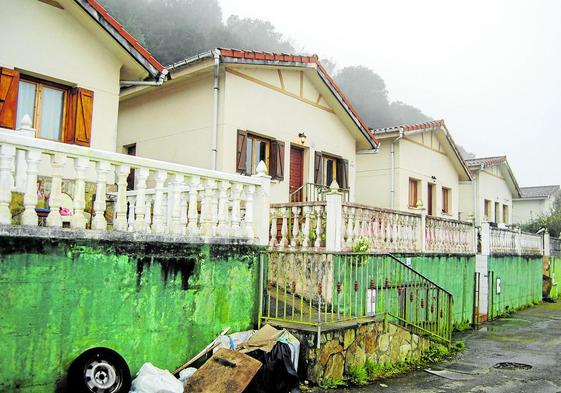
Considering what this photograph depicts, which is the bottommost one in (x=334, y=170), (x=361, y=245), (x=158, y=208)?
(x=361, y=245)

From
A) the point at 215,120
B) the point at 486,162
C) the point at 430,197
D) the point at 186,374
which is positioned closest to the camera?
the point at 186,374

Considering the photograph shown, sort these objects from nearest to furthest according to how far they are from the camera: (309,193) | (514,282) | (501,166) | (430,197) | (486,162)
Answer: (309,193)
(514,282)
(430,197)
(486,162)
(501,166)

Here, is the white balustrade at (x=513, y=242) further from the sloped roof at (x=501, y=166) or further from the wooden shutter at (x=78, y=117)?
the wooden shutter at (x=78, y=117)

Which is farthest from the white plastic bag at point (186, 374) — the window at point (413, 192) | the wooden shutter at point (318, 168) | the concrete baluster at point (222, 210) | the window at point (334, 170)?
the window at point (413, 192)

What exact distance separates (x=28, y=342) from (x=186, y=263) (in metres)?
2.16

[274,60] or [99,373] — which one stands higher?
[274,60]

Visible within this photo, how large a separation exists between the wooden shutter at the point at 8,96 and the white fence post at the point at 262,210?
4094 millimetres

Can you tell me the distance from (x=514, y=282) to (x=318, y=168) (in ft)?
29.4

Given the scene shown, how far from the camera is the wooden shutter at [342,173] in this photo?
15523mm

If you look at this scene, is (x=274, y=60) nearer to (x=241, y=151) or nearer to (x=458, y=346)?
(x=241, y=151)

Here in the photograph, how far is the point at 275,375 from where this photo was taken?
6.49m

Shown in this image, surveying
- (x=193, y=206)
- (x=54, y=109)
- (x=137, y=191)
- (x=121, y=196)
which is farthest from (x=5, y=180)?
(x=54, y=109)

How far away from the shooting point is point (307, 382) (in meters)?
7.08

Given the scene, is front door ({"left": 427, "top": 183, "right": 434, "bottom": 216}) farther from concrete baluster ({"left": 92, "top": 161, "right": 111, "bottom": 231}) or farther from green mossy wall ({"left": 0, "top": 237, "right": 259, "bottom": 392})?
concrete baluster ({"left": 92, "top": 161, "right": 111, "bottom": 231})
